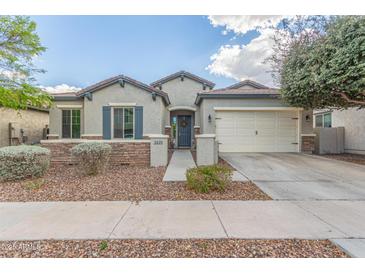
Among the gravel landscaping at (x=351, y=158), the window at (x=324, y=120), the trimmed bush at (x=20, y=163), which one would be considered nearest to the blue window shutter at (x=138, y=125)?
the trimmed bush at (x=20, y=163)

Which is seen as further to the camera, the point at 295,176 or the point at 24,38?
the point at 24,38

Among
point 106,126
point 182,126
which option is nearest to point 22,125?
point 106,126

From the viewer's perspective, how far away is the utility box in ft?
40.0

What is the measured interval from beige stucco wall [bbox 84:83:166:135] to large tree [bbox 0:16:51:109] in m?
2.42

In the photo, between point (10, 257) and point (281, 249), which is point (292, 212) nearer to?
point (281, 249)

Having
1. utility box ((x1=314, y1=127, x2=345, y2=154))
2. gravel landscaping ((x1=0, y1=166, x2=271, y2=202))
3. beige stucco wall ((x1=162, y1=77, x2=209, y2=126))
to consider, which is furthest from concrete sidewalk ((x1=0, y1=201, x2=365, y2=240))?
beige stucco wall ((x1=162, y1=77, x2=209, y2=126))

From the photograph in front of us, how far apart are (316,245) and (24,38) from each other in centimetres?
1199

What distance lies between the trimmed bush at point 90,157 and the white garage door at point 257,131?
7.12 metres

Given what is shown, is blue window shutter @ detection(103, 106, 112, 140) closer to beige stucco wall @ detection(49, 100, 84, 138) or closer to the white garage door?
beige stucco wall @ detection(49, 100, 84, 138)

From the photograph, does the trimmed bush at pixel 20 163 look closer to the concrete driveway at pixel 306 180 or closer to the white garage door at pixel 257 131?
the concrete driveway at pixel 306 180

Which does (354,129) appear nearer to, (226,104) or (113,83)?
(226,104)

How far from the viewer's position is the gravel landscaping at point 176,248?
8.17ft

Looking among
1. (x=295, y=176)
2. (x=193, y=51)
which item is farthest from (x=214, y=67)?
(x=295, y=176)

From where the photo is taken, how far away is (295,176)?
21.0ft
